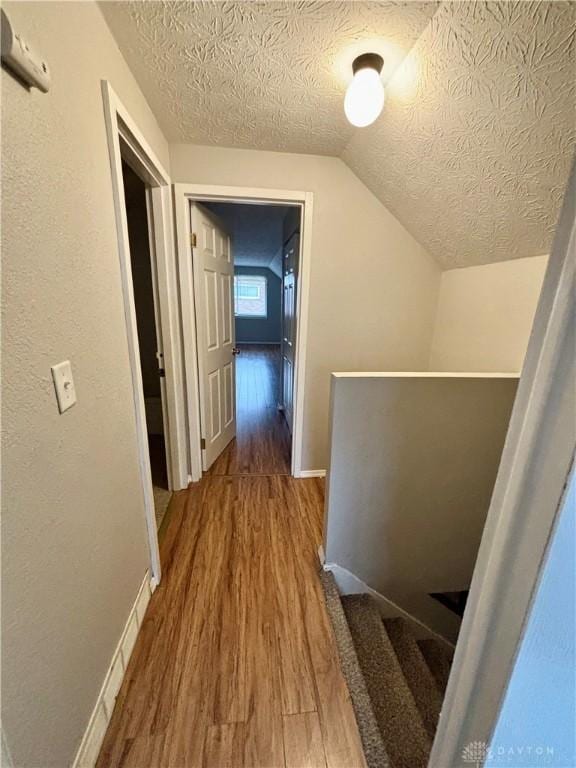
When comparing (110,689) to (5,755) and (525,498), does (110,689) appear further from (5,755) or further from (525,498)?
(525,498)

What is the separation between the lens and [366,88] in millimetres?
1117

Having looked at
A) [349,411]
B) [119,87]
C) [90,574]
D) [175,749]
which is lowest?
[175,749]

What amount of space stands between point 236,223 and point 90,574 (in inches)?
166

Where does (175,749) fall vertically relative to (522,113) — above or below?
below

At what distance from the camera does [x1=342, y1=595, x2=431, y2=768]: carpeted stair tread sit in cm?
105

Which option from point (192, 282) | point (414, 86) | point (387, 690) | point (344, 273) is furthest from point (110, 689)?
point (414, 86)

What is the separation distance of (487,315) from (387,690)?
185cm

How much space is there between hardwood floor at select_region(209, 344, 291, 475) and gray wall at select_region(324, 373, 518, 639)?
1.04 metres

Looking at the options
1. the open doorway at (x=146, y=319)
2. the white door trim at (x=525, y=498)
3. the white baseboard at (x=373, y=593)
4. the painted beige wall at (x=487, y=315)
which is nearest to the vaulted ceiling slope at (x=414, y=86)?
the painted beige wall at (x=487, y=315)

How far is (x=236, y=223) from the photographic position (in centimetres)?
414

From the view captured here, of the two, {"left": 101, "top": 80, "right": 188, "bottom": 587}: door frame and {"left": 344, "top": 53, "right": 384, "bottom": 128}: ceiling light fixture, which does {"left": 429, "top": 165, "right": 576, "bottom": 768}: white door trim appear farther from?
{"left": 101, "top": 80, "right": 188, "bottom": 587}: door frame

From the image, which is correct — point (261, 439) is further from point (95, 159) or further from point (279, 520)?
point (95, 159)

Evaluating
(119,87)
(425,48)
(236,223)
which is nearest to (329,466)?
(425,48)

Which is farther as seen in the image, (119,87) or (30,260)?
(119,87)
